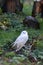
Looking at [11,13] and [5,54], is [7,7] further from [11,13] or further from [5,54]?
[5,54]

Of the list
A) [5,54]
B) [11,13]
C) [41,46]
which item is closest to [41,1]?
[11,13]

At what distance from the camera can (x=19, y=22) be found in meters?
10.8

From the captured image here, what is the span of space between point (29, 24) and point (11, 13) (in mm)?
2444

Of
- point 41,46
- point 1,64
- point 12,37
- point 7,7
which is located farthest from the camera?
point 7,7

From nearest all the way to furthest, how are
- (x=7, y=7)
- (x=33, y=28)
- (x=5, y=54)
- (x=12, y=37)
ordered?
1. (x=5, y=54)
2. (x=12, y=37)
3. (x=33, y=28)
4. (x=7, y=7)

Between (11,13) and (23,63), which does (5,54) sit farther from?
(11,13)

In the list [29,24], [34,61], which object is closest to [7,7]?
[29,24]

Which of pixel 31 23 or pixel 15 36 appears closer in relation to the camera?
pixel 15 36

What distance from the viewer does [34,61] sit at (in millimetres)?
6777

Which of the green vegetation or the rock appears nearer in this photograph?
the green vegetation

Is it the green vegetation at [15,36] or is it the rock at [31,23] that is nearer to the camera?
the green vegetation at [15,36]

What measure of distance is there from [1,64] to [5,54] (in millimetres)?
641

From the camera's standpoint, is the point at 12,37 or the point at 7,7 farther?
the point at 7,7

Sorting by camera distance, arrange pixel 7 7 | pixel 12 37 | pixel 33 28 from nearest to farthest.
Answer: pixel 12 37 < pixel 33 28 < pixel 7 7
